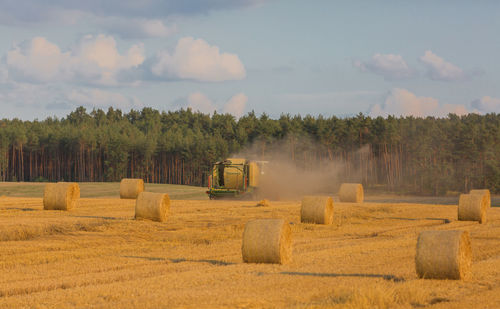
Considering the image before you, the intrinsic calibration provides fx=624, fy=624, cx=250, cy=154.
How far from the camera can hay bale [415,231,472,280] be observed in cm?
1207

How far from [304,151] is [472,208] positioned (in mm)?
66772

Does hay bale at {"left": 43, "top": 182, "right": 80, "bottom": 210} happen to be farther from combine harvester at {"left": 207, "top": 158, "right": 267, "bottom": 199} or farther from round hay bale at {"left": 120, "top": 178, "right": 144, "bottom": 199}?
combine harvester at {"left": 207, "top": 158, "right": 267, "bottom": 199}

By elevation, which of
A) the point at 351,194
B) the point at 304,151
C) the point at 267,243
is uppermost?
the point at 304,151

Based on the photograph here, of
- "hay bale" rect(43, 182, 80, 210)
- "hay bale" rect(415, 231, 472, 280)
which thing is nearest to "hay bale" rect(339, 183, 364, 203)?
"hay bale" rect(43, 182, 80, 210)

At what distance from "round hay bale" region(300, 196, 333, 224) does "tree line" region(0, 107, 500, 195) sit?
61.0 metres

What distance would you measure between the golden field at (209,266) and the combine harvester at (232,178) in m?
13.5

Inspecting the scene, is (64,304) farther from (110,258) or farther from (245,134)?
(245,134)

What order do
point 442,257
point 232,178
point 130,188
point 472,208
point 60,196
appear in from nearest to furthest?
point 442,257
point 472,208
point 60,196
point 130,188
point 232,178

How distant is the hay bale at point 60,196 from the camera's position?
26844 millimetres

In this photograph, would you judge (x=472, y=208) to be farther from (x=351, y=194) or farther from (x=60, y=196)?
(x=60, y=196)

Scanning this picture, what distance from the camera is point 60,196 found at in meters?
26.9

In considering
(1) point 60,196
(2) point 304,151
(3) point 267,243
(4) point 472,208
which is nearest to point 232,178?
(1) point 60,196

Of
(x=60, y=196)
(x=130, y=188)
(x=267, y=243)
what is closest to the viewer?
(x=267, y=243)

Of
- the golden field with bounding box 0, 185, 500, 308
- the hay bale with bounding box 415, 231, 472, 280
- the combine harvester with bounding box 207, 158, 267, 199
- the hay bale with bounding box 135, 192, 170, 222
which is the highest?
the combine harvester with bounding box 207, 158, 267, 199
